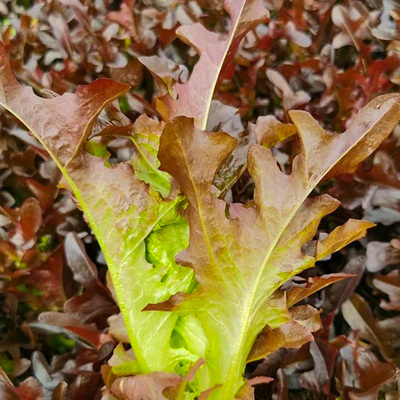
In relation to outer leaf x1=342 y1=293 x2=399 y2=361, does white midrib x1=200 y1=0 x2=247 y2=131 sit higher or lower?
higher

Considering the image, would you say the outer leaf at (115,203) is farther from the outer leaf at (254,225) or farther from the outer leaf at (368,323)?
the outer leaf at (368,323)

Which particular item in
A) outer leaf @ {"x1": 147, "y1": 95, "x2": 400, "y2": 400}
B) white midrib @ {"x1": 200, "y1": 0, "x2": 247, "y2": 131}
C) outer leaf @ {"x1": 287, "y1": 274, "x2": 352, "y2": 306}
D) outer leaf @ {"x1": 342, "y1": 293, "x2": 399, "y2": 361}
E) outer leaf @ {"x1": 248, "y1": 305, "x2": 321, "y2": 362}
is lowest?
outer leaf @ {"x1": 342, "y1": 293, "x2": 399, "y2": 361}

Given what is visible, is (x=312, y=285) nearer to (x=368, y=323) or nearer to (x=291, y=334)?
(x=291, y=334)

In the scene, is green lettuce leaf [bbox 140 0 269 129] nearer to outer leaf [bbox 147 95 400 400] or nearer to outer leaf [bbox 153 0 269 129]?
outer leaf [bbox 153 0 269 129]

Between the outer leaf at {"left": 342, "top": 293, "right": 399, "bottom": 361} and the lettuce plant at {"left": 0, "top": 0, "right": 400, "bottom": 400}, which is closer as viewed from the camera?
the lettuce plant at {"left": 0, "top": 0, "right": 400, "bottom": 400}

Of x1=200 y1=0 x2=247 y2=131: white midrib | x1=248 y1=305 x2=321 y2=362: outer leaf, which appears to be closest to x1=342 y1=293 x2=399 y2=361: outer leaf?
x1=248 y1=305 x2=321 y2=362: outer leaf

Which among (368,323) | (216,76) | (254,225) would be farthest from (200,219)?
(368,323)

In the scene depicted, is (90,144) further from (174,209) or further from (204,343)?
(204,343)
